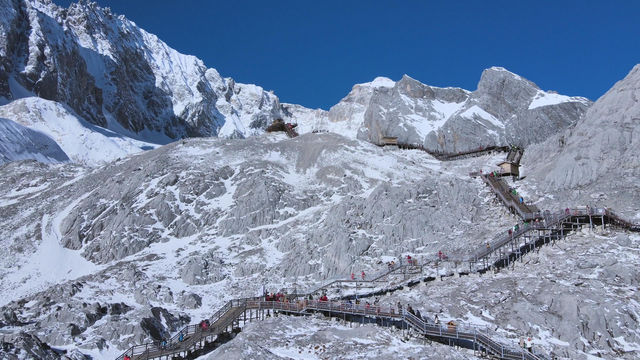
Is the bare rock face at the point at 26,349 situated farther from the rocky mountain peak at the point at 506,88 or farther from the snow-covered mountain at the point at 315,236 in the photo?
the rocky mountain peak at the point at 506,88

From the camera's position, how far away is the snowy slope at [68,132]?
459 ft

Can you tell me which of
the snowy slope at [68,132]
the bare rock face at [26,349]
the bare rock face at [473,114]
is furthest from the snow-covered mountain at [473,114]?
the bare rock face at [26,349]

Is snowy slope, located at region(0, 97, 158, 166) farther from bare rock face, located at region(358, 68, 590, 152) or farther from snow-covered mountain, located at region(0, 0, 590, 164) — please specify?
bare rock face, located at region(358, 68, 590, 152)

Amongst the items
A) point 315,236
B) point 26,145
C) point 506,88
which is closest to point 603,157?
point 315,236

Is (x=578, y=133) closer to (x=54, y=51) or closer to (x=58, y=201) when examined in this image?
(x=58, y=201)

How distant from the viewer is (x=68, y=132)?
14688 cm

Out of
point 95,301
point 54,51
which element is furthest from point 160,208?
Answer: point 54,51

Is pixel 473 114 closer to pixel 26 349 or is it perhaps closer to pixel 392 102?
pixel 392 102

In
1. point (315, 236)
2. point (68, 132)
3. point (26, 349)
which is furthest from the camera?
point (68, 132)

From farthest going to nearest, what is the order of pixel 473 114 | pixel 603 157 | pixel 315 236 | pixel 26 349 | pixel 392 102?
pixel 392 102 < pixel 473 114 < pixel 315 236 < pixel 603 157 < pixel 26 349

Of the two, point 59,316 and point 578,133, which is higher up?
point 578,133

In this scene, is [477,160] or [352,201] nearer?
Result: [352,201]

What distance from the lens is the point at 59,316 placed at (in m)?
48.0

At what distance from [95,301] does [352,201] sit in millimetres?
27962
